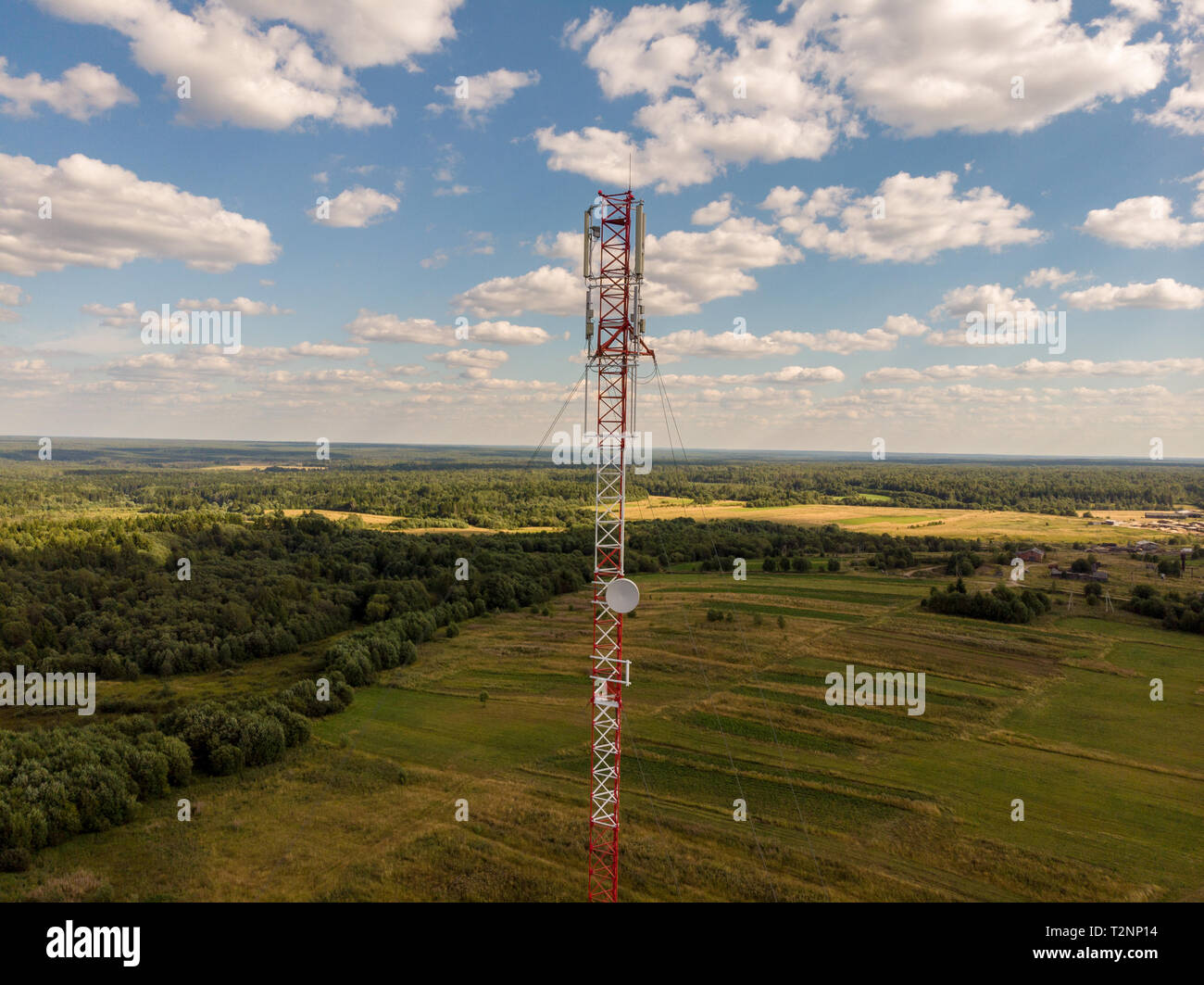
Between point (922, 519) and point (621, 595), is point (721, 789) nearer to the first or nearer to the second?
point (621, 595)

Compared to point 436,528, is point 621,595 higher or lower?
higher

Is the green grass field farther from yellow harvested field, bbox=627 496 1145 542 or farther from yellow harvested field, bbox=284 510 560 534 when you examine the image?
yellow harvested field, bbox=627 496 1145 542

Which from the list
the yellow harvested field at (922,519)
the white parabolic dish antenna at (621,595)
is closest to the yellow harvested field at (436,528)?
the yellow harvested field at (922,519)

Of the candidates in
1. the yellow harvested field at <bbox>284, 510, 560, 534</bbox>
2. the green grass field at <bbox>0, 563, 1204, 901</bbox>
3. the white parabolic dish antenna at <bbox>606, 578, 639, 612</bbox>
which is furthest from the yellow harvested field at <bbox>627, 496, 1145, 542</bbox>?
the white parabolic dish antenna at <bbox>606, 578, 639, 612</bbox>

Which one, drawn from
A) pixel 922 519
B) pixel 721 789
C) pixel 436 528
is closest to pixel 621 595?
pixel 721 789

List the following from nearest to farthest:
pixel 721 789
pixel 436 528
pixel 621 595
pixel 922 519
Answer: pixel 621 595
pixel 721 789
pixel 436 528
pixel 922 519

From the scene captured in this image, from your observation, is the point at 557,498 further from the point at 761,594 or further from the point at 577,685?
the point at 577,685
